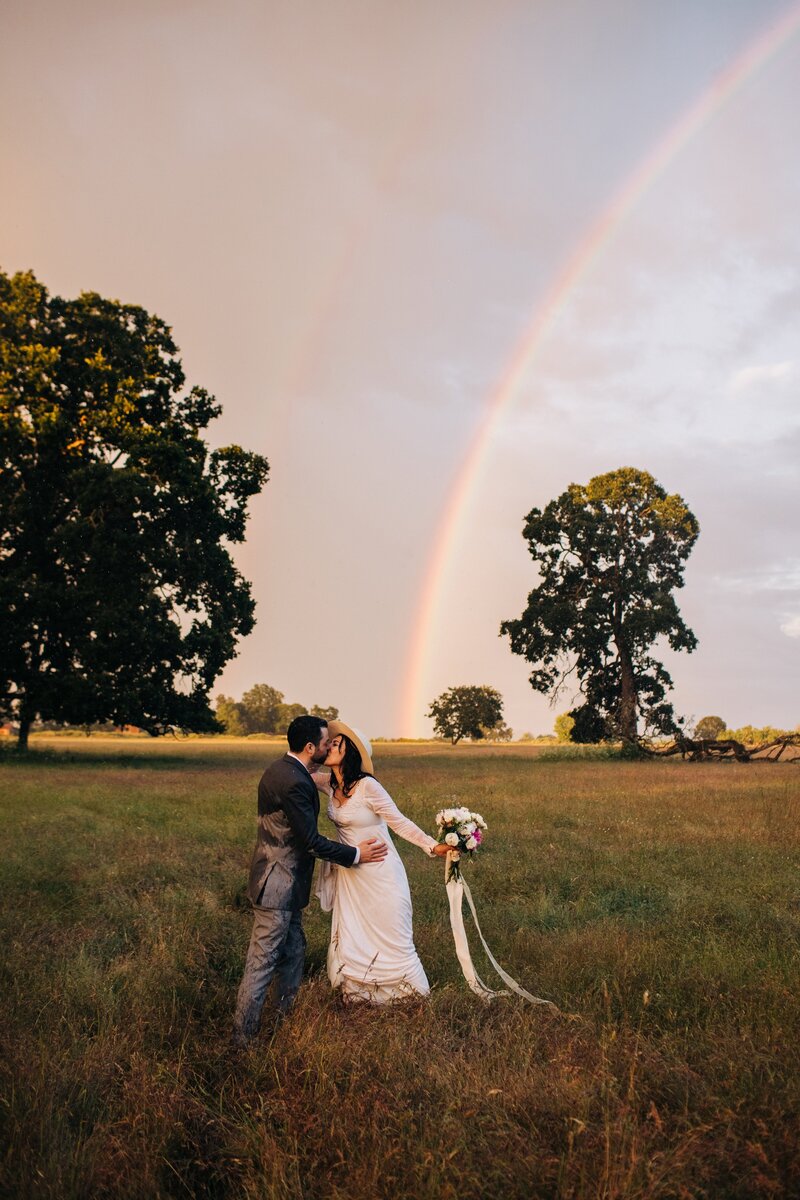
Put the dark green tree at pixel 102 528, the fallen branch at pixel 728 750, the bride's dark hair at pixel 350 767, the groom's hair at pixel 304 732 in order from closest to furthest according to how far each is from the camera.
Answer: the groom's hair at pixel 304 732 < the bride's dark hair at pixel 350 767 < the dark green tree at pixel 102 528 < the fallen branch at pixel 728 750

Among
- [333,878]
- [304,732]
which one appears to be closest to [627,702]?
[333,878]

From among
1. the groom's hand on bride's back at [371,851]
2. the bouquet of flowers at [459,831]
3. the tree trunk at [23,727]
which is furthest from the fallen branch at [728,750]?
the groom's hand on bride's back at [371,851]

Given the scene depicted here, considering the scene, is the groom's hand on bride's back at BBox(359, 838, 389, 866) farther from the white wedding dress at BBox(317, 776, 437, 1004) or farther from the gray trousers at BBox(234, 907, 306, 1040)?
the gray trousers at BBox(234, 907, 306, 1040)

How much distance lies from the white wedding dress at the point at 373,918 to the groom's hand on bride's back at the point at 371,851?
0.44 feet

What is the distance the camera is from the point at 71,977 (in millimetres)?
7160

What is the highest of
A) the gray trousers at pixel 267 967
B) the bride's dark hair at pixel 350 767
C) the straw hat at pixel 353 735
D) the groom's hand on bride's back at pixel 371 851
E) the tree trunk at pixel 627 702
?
the tree trunk at pixel 627 702

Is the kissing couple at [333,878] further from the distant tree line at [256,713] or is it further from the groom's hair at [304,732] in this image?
the distant tree line at [256,713]

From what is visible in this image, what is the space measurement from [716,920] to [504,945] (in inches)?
108

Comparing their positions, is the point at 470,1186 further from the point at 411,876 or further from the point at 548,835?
the point at 548,835

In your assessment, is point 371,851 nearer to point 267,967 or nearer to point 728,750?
point 267,967

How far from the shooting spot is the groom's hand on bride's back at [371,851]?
6.77 meters

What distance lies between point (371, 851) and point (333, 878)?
74 centimetres

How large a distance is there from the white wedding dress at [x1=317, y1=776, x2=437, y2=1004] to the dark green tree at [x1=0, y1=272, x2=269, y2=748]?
26661mm

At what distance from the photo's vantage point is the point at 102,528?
1286 inches
